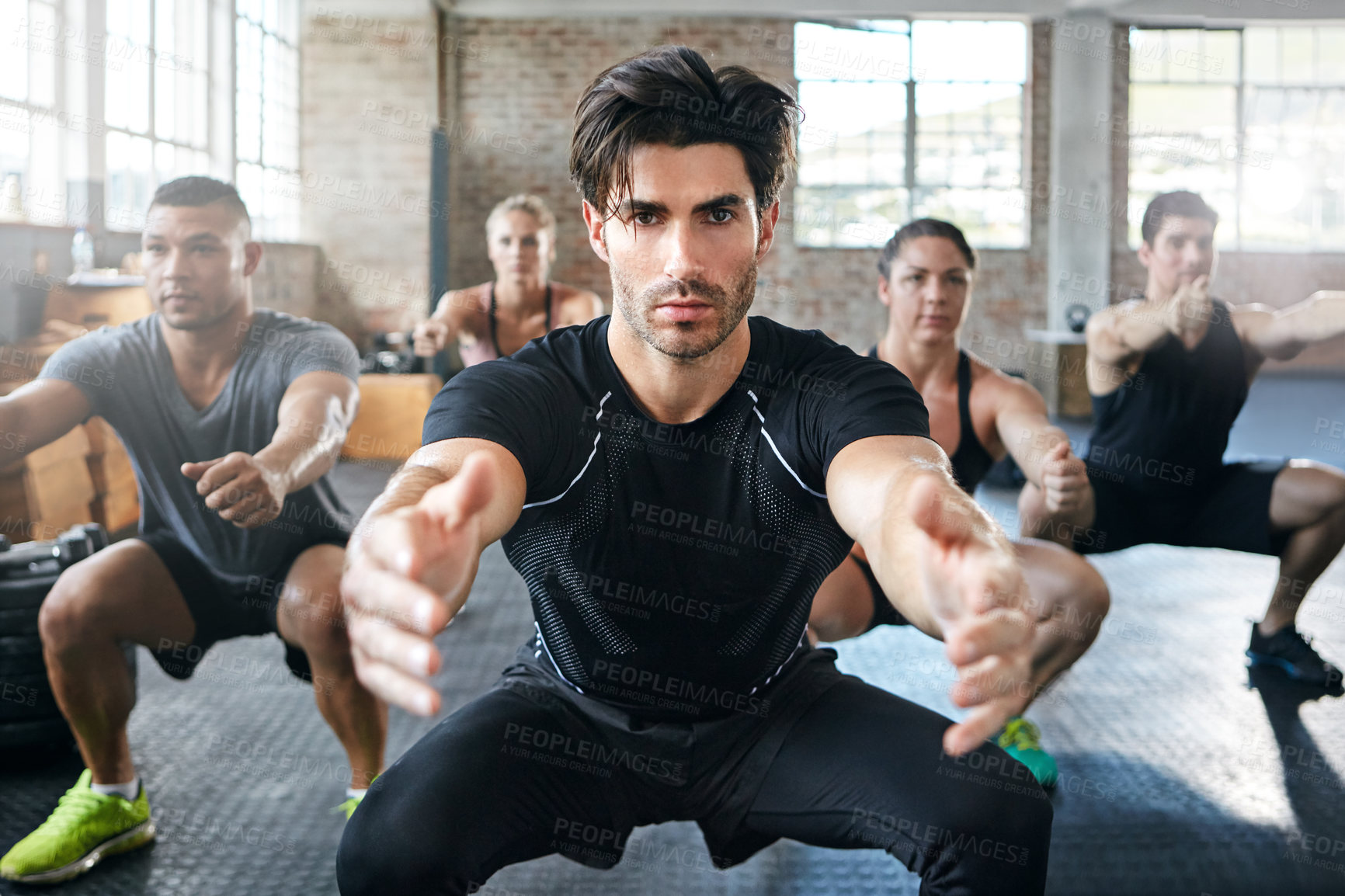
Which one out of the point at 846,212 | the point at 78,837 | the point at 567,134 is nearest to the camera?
the point at 78,837

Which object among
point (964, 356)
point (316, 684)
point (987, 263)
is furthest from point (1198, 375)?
point (987, 263)

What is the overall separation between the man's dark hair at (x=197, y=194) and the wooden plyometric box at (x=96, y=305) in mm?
1655

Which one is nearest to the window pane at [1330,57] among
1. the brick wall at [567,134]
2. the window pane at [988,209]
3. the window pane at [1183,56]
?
the window pane at [1183,56]

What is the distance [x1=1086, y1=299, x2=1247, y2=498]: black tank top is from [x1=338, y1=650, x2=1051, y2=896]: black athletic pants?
5.12 ft

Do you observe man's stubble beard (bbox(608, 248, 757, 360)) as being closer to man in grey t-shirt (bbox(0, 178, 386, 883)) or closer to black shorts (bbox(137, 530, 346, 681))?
man in grey t-shirt (bbox(0, 178, 386, 883))

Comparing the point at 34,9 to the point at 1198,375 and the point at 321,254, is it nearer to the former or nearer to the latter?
the point at 321,254

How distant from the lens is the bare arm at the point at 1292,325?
2529 mm

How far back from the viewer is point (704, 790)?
132cm

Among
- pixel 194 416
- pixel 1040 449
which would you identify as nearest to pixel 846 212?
pixel 1040 449

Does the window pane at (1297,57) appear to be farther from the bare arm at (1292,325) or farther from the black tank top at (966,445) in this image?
the black tank top at (966,445)

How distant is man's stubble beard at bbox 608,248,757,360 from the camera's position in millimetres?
1288

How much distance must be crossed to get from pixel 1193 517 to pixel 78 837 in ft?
8.62

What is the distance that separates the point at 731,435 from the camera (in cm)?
133

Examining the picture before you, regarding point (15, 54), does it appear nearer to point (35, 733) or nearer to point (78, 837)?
point (35, 733)
